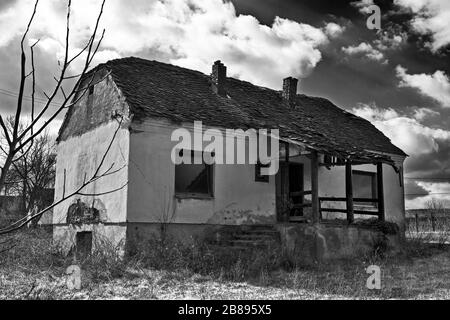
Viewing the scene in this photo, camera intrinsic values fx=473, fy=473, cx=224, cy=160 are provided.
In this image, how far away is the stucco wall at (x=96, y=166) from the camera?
12699 millimetres

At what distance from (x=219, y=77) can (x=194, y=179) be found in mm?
5106

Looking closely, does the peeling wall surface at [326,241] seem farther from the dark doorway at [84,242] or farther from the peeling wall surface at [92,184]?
the dark doorway at [84,242]

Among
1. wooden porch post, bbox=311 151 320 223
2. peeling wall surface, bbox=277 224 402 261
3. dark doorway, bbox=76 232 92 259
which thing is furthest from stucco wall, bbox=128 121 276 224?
dark doorway, bbox=76 232 92 259

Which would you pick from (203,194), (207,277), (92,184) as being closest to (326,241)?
(203,194)

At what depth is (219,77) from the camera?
1725 cm

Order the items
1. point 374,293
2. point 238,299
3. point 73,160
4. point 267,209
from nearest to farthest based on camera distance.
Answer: point 238,299
point 374,293
point 267,209
point 73,160

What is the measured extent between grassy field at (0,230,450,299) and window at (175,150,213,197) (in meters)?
1.98

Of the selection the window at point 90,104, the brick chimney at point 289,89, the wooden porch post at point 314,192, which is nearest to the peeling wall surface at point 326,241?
the wooden porch post at point 314,192

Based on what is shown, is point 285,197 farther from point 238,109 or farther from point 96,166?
point 96,166
